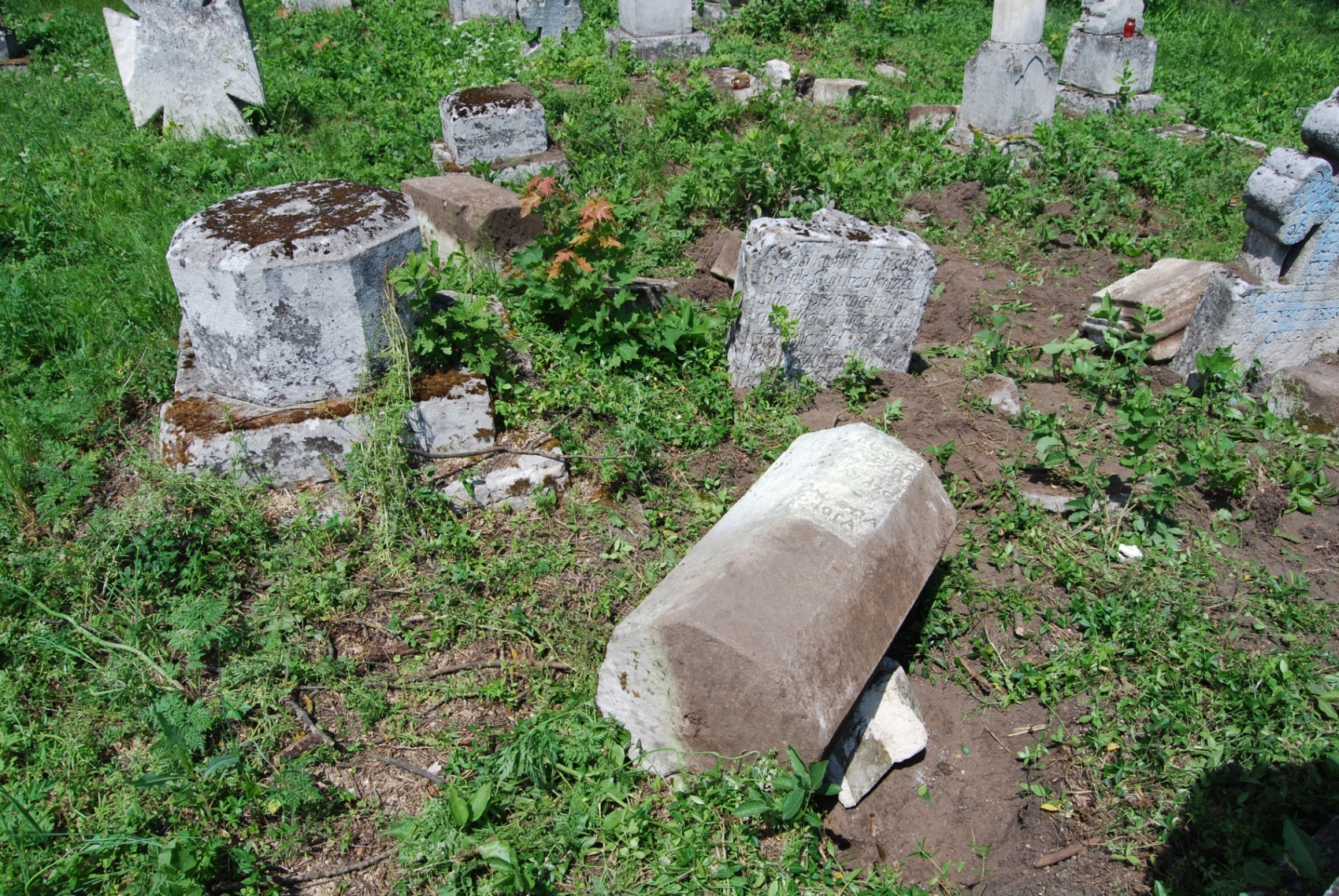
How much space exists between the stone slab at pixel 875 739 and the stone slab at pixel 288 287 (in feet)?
7.98

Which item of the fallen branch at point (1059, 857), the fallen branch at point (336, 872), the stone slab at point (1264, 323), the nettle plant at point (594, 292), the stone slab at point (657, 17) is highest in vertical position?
the stone slab at point (657, 17)

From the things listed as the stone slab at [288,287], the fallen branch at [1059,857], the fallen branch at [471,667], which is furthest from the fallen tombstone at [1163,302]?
the stone slab at [288,287]

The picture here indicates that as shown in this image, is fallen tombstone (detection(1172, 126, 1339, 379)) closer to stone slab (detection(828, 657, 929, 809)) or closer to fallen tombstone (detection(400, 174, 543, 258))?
stone slab (detection(828, 657, 929, 809))

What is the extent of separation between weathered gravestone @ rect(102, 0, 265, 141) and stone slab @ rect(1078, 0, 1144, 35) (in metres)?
8.12

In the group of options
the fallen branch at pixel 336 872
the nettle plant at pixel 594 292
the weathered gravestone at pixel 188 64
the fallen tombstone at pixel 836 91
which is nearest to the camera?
the fallen branch at pixel 336 872

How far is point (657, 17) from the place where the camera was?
9172 millimetres

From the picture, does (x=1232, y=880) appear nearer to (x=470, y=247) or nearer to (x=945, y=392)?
(x=945, y=392)

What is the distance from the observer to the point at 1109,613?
3.35 metres

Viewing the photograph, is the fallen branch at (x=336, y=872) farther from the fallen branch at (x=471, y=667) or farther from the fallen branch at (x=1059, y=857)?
the fallen branch at (x=1059, y=857)

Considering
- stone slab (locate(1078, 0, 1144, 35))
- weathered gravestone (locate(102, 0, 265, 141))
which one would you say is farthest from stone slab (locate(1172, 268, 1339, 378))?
weathered gravestone (locate(102, 0, 265, 141))

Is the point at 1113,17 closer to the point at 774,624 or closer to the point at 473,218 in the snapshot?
the point at 473,218

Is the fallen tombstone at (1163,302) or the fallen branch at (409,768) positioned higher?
the fallen tombstone at (1163,302)

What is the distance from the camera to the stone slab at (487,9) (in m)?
10.1

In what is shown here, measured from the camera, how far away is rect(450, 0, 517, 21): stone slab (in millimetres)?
10070
